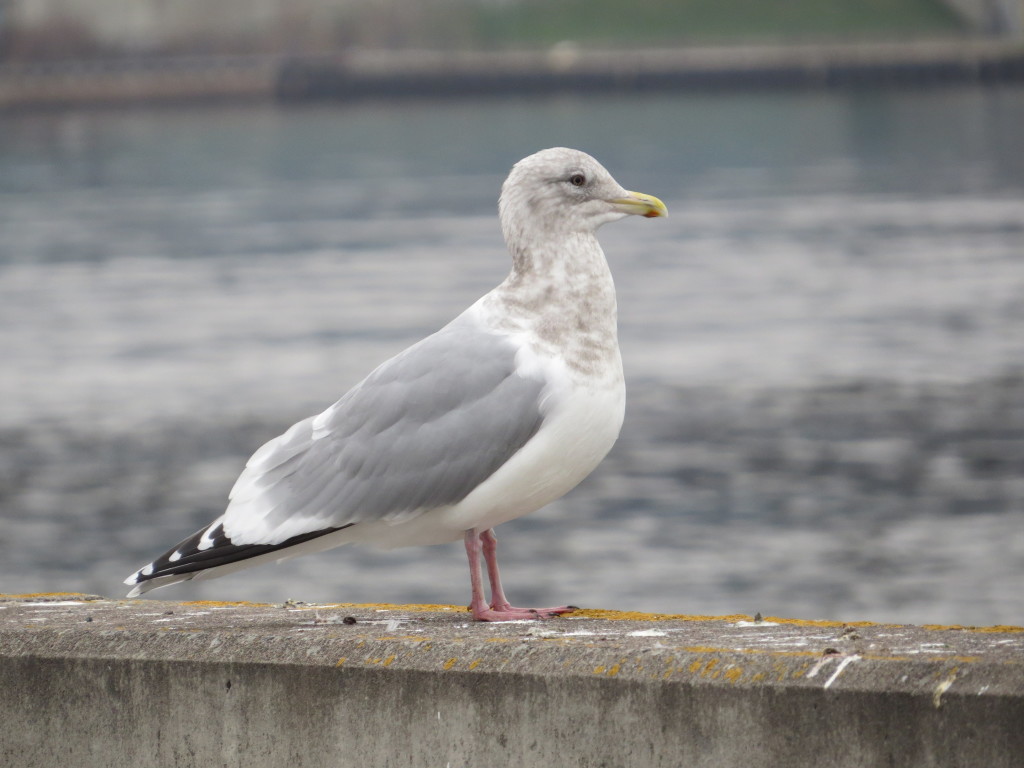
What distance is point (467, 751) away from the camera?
10.5 feet

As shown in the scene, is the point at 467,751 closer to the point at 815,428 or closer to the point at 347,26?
the point at 815,428

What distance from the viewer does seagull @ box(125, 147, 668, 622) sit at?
3832mm

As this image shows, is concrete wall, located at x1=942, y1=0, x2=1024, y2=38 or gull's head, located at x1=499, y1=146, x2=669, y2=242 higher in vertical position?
concrete wall, located at x1=942, y1=0, x2=1024, y2=38

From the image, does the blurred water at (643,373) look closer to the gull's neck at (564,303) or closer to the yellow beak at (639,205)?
the yellow beak at (639,205)

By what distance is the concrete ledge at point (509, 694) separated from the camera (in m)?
2.96

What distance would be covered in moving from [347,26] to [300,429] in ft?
281

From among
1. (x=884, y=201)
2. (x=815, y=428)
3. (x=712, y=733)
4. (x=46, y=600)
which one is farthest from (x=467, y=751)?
(x=884, y=201)

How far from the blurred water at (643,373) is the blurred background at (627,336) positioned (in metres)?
0.05

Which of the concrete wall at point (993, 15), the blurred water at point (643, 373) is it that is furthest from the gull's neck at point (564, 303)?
the concrete wall at point (993, 15)

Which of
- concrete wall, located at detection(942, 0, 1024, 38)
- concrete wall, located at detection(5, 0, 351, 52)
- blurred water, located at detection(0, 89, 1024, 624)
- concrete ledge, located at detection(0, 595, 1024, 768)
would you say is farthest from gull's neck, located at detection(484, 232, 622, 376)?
concrete wall, located at detection(5, 0, 351, 52)

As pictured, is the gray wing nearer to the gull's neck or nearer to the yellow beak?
the gull's neck

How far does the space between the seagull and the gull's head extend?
2 cm

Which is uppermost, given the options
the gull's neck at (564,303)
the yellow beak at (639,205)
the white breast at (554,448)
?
the yellow beak at (639,205)

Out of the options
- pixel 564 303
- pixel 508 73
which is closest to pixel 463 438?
pixel 564 303
